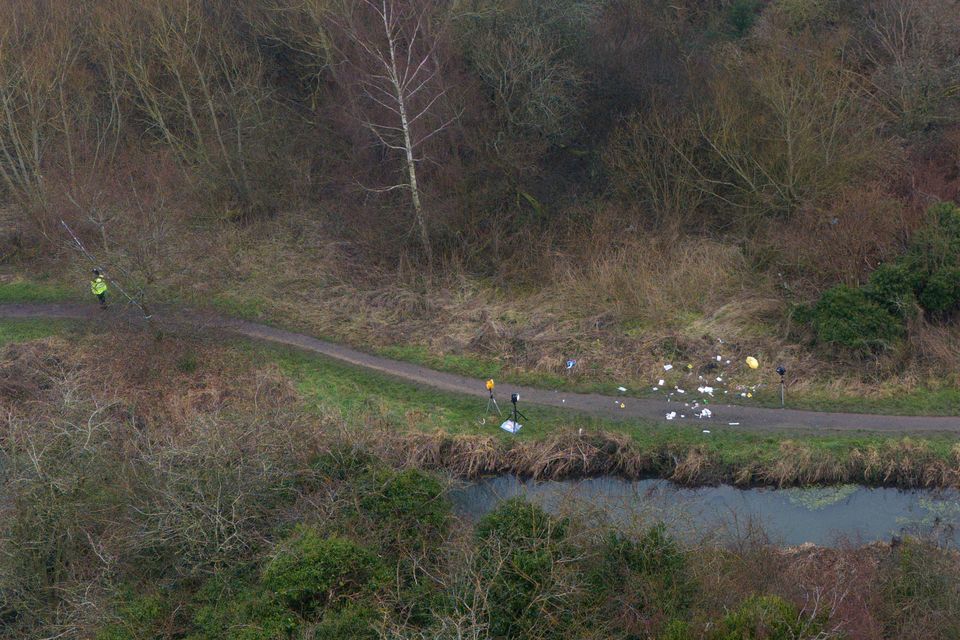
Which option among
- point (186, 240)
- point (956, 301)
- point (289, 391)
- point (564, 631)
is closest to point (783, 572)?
point (564, 631)

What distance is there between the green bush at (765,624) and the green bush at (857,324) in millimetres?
12654

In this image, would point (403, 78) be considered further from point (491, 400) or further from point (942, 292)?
point (942, 292)

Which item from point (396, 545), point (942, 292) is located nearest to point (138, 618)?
point (396, 545)

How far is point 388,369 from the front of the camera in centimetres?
2525

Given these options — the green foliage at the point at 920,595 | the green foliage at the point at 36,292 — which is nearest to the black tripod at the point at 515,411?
the green foliage at the point at 920,595

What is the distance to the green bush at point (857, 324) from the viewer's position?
23344 millimetres

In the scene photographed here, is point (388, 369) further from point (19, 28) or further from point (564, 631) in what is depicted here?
point (19, 28)

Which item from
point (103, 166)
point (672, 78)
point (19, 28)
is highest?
point (19, 28)

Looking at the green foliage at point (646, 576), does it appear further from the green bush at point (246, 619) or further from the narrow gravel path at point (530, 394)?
the narrow gravel path at point (530, 394)

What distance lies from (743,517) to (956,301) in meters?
9.56

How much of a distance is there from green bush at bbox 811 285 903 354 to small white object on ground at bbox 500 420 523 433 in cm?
873

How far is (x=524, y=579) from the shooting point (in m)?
13.9

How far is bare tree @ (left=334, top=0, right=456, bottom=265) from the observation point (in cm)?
2817

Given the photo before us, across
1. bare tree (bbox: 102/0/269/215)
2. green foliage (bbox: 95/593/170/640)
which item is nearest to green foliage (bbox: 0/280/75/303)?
bare tree (bbox: 102/0/269/215)
